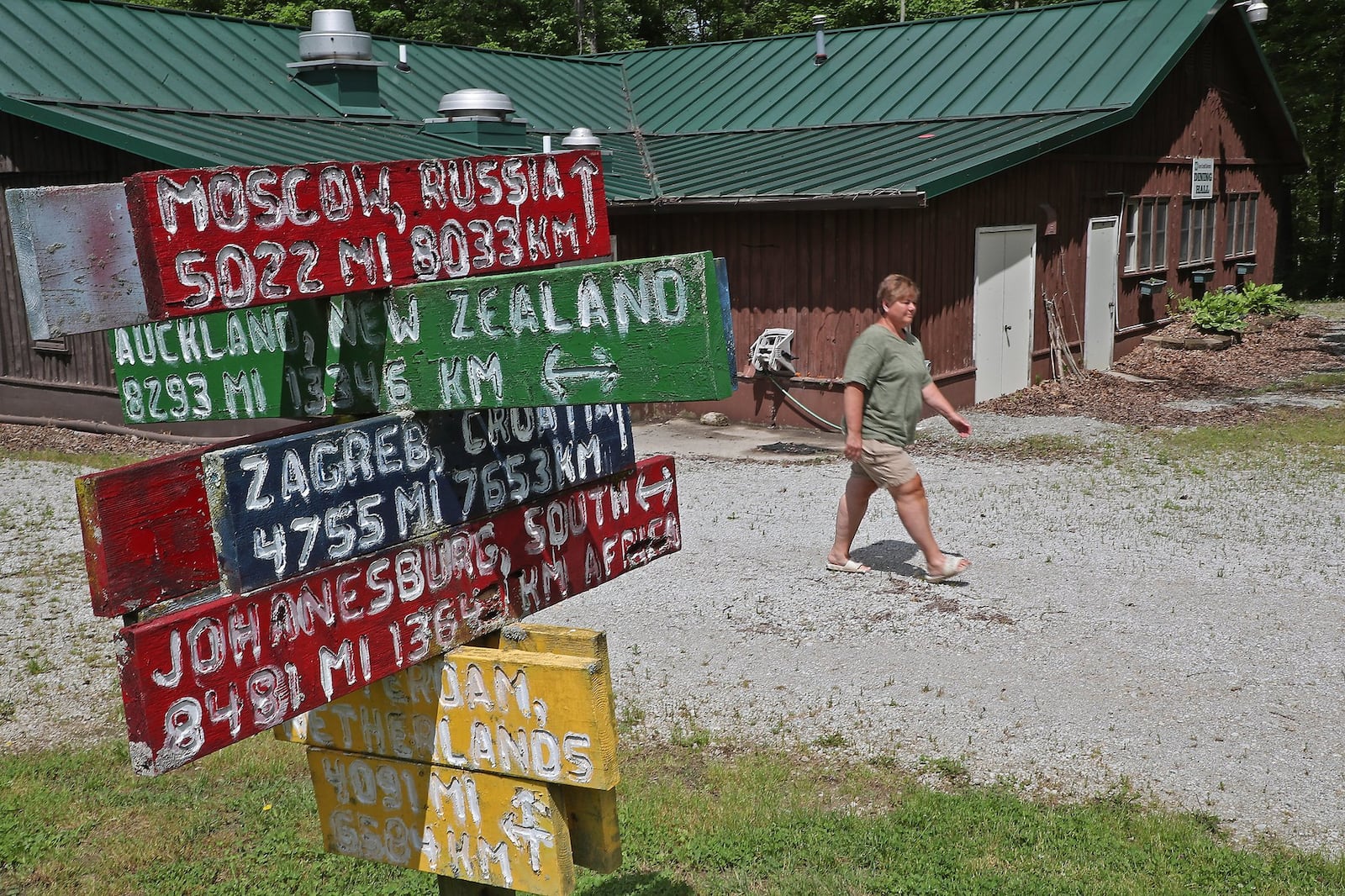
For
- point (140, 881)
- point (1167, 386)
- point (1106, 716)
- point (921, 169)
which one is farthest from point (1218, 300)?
point (140, 881)

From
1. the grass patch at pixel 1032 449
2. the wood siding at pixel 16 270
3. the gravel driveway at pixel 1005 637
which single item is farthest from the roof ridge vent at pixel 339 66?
the grass patch at pixel 1032 449

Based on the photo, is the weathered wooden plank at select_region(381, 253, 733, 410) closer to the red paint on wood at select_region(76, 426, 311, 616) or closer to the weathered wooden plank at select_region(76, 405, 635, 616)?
the weathered wooden plank at select_region(76, 405, 635, 616)

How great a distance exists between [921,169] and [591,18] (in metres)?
23.3

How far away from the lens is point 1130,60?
16500mm

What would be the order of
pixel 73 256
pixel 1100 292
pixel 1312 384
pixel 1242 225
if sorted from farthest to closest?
pixel 1242 225 < pixel 1100 292 < pixel 1312 384 < pixel 73 256

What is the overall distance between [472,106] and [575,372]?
46.8 ft

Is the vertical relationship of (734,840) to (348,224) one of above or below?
below

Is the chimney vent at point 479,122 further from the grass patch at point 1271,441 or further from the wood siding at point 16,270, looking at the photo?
the grass patch at point 1271,441

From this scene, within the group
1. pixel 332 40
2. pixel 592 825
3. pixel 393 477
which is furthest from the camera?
pixel 332 40

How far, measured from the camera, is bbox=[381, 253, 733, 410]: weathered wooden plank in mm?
1759

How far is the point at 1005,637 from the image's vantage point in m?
6.54

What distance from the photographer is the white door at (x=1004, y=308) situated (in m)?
14.7

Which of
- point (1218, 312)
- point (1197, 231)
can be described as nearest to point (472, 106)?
point (1218, 312)

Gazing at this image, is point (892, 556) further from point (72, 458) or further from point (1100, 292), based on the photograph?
point (1100, 292)
